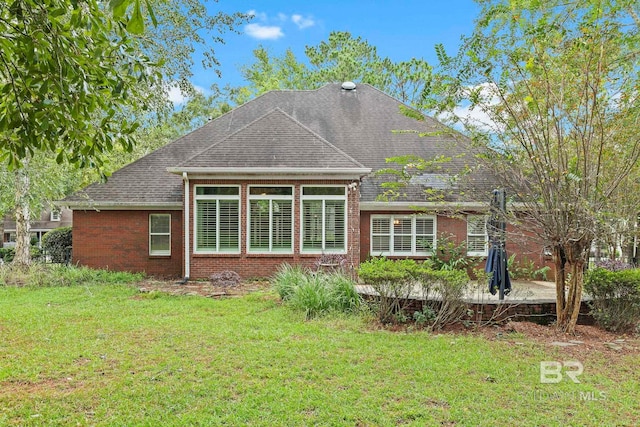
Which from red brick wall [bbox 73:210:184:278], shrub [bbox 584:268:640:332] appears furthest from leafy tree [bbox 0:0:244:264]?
A: red brick wall [bbox 73:210:184:278]

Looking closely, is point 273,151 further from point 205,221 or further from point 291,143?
point 205,221

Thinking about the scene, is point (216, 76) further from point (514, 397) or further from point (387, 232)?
point (514, 397)

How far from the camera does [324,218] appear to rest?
43.3ft

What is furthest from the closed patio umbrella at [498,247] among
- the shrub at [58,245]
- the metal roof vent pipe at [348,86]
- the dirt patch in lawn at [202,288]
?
the shrub at [58,245]

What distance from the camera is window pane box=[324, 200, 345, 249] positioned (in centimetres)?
1319

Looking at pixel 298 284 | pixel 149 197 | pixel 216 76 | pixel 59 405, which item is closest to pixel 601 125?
pixel 298 284

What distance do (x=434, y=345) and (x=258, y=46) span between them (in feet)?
97.5

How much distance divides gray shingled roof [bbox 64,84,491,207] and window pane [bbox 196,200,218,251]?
1228 mm

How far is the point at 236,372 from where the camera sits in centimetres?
529

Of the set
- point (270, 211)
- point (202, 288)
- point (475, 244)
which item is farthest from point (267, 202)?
point (475, 244)

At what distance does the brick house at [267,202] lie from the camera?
512 inches

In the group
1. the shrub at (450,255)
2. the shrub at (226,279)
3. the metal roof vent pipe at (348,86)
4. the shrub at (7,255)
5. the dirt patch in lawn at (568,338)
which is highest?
the metal roof vent pipe at (348,86)

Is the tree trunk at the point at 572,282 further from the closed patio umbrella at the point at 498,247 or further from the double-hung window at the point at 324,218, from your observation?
the double-hung window at the point at 324,218

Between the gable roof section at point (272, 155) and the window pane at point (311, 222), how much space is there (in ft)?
3.52
